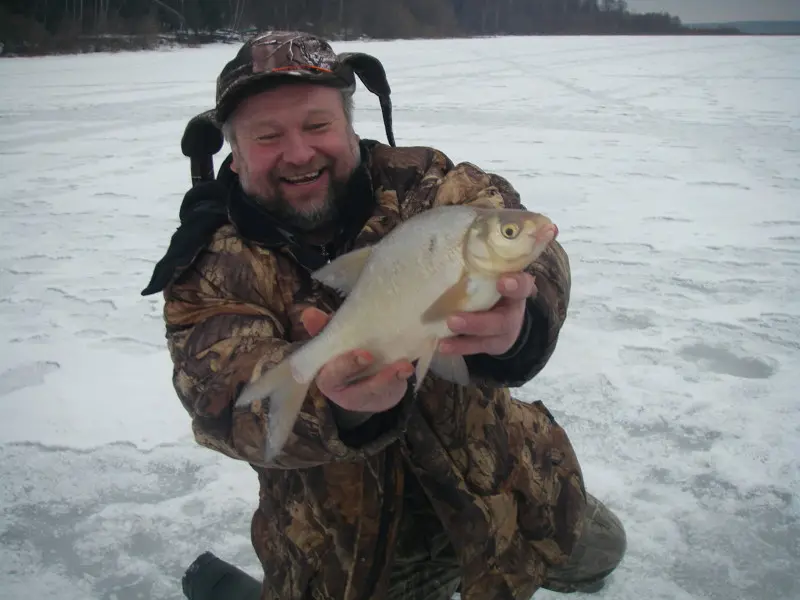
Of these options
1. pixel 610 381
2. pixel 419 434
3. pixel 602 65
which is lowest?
pixel 610 381

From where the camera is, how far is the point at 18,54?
2520cm

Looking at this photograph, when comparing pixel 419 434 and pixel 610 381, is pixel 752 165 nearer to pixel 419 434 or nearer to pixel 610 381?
pixel 610 381

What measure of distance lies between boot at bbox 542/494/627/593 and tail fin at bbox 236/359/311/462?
1269 mm

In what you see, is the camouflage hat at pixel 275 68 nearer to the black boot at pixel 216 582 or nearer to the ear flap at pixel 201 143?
the ear flap at pixel 201 143

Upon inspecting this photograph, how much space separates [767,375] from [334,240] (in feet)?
7.84

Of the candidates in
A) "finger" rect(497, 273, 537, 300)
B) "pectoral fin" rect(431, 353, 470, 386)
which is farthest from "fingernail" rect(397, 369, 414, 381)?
"finger" rect(497, 273, 537, 300)

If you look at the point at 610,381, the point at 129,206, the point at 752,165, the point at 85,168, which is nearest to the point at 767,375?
the point at 610,381

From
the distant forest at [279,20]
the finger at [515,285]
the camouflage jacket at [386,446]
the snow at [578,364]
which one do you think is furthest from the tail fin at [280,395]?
the distant forest at [279,20]

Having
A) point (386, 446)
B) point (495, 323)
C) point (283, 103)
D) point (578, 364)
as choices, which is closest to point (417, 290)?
point (495, 323)

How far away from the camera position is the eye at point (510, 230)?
1195mm

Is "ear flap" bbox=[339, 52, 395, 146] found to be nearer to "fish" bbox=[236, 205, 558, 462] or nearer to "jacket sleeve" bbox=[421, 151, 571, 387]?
"jacket sleeve" bbox=[421, 151, 571, 387]

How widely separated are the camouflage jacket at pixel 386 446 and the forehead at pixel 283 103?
0.25 m

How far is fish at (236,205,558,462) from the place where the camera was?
4.06 ft

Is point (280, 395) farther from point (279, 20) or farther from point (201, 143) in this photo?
point (279, 20)
